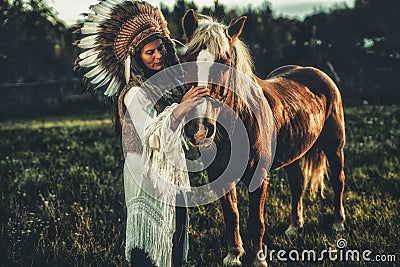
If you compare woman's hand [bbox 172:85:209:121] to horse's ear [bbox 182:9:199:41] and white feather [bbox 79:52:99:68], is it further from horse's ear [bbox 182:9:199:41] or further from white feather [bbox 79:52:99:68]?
white feather [bbox 79:52:99:68]

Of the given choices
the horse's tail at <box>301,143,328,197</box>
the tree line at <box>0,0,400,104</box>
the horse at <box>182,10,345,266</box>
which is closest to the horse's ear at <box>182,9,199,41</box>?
the horse at <box>182,10,345,266</box>

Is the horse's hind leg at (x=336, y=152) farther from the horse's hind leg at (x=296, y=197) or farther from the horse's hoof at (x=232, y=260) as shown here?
the horse's hoof at (x=232, y=260)

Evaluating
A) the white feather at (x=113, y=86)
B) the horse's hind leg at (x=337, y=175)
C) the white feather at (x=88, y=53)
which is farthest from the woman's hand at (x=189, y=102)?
the horse's hind leg at (x=337, y=175)

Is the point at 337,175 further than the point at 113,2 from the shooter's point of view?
Yes

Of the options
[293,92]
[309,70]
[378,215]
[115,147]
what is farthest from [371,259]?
[115,147]

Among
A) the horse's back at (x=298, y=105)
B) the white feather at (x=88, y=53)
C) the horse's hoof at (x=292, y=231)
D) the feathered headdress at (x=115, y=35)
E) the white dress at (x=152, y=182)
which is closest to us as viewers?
the white dress at (x=152, y=182)

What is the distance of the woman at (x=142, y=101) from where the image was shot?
2.87 meters

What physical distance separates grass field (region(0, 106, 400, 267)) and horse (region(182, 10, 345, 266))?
0.26 m

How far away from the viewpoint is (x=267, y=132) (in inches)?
139

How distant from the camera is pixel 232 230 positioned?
377cm

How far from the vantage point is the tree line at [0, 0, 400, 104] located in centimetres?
1617

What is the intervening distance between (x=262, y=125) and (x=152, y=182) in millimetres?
1060

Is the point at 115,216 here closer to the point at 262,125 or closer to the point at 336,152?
the point at 262,125

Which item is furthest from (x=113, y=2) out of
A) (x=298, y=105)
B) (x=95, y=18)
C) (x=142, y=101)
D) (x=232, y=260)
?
(x=232, y=260)
